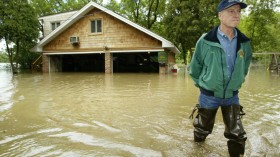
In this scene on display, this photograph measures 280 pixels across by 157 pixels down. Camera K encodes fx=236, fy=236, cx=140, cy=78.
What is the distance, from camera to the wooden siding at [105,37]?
17.4 meters

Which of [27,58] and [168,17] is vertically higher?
[168,17]

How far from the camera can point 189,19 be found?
21438 millimetres

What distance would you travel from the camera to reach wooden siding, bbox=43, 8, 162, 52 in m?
17.4

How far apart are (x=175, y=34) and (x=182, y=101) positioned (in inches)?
655

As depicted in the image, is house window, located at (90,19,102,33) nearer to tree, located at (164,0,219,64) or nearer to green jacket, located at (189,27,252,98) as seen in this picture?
tree, located at (164,0,219,64)

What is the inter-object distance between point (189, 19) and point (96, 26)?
27.8 feet

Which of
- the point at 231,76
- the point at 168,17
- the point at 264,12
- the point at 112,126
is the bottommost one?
the point at 112,126

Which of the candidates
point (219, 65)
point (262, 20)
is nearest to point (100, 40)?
point (219, 65)

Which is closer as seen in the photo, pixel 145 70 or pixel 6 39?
pixel 6 39

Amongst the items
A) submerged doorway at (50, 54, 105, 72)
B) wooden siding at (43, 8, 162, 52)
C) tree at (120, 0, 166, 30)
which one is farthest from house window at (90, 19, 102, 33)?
tree at (120, 0, 166, 30)

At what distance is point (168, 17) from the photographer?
2281cm

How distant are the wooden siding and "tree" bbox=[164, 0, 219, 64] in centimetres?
593

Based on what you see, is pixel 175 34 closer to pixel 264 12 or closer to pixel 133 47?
pixel 133 47

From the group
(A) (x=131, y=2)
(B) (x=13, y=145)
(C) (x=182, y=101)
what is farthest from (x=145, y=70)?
(B) (x=13, y=145)
